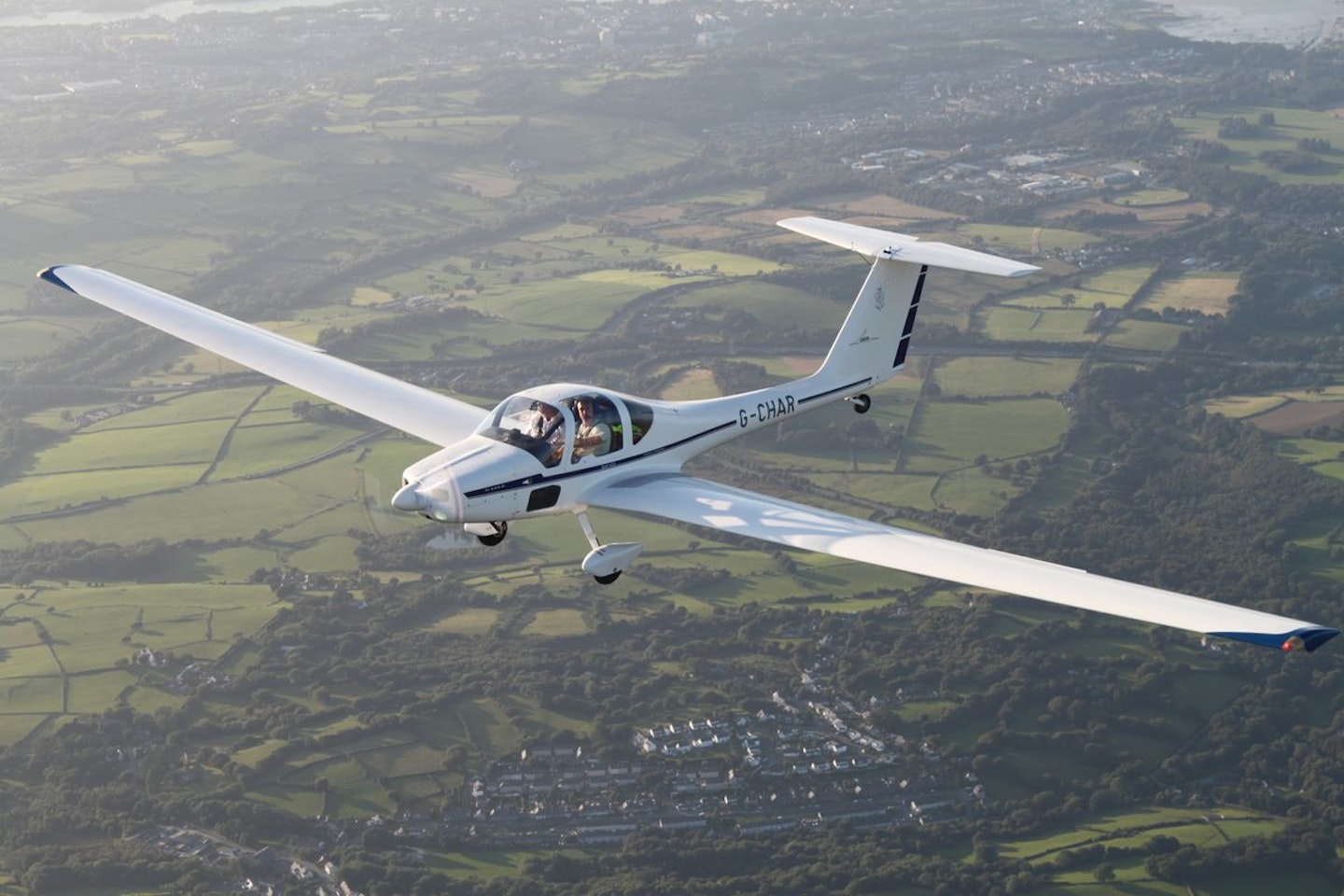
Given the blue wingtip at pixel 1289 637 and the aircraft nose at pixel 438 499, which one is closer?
the blue wingtip at pixel 1289 637

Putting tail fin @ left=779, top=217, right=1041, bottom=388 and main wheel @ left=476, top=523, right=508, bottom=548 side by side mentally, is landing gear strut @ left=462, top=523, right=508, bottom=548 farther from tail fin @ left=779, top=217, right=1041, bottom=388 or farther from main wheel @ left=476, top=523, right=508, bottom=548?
tail fin @ left=779, top=217, right=1041, bottom=388

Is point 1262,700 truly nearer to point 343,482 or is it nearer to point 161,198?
point 343,482

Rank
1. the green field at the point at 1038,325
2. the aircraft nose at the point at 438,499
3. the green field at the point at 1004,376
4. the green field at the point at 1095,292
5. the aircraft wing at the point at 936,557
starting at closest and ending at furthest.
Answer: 1. the aircraft wing at the point at 936,557
2. the aircraft nose at the point at 438,499
3. the green field at the point at 1004,376
4. the green field at the point at 1038,325
5. the green field at the point at 1095,292

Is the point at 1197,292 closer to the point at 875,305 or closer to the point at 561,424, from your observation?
the point at 875,305

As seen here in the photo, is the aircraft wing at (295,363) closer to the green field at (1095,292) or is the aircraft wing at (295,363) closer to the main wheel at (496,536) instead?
the main wheel at (496,536)

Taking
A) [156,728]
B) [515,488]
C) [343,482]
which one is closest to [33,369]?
[343,482]

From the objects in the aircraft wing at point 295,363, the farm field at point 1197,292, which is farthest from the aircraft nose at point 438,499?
the farm field at point 1197,292

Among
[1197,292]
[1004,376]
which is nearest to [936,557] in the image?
[1004,376]
